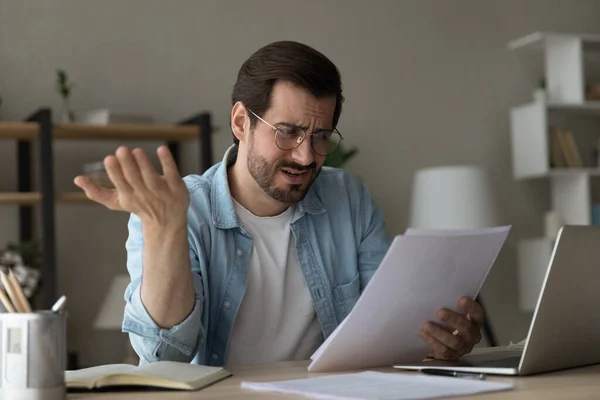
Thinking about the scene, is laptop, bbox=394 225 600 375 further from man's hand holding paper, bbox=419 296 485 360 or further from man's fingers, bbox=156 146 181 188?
man's fingers, bbox=156 146 181 188

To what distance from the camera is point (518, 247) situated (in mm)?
4711

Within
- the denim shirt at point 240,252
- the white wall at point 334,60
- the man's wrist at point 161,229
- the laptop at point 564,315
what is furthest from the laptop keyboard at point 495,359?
the white wall at point 334,60

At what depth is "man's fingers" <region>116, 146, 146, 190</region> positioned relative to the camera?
1208 mm

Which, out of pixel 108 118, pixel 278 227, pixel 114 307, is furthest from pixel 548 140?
pixel 278 227

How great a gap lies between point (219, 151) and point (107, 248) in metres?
0.68

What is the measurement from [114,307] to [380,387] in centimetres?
247

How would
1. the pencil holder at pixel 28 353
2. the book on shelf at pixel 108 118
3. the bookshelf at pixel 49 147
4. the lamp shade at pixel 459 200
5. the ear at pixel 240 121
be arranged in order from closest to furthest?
the pencil holder at pixel 28 353 → the ear at pixel 240 121 → the bookshelf at pixel 49 147 → the book on shelf at pixel 108 118 → the lamp shade at pixel 459 200

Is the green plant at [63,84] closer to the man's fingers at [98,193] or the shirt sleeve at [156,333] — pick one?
the shirt sleeve at [156,333]

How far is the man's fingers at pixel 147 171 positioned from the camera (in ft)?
4.00

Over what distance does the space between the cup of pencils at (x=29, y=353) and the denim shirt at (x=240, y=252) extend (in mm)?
459

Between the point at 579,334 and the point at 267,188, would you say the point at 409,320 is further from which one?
the point at 267,188

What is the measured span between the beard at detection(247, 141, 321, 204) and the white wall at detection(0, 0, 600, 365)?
2110 mm

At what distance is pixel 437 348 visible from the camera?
1560mm

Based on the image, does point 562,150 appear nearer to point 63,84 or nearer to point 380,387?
point 63,84
